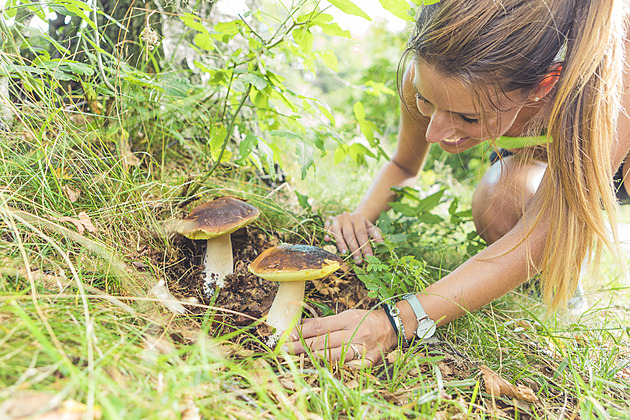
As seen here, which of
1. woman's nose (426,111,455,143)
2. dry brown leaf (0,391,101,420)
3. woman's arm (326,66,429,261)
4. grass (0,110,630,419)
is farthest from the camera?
woman's arm (326,66,429,261)

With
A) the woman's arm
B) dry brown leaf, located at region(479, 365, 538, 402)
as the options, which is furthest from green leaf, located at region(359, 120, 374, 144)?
dry brown leaf, located at region(479, 365, 538, 402)

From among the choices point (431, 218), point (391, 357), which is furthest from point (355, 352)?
point (431, 218)

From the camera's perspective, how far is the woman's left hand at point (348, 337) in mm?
1456

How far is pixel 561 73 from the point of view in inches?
59.3

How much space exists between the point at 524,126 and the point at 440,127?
1.51ft

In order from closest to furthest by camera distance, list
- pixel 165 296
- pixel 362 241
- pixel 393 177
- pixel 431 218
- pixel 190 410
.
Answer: pixel 190 410 → pixel 165 296 → pixel 362 241 → pixel 431 218 → pixel 393 177

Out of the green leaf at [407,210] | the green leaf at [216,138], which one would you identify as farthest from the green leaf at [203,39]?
the green leaf at [407,210]

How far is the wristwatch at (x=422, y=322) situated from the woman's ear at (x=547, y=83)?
1.09 meters

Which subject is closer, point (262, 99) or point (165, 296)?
point (165, 296)

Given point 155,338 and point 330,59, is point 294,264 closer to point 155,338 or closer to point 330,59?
point 155,338

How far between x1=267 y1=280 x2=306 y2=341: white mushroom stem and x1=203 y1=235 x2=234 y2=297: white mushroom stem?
375 millimetres

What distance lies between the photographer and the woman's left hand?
1456mm

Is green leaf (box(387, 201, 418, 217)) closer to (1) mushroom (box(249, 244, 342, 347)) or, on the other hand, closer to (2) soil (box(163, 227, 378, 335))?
(2) soil (box(163, 227, 378, 335))

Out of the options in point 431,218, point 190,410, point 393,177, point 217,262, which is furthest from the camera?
point 393,177
